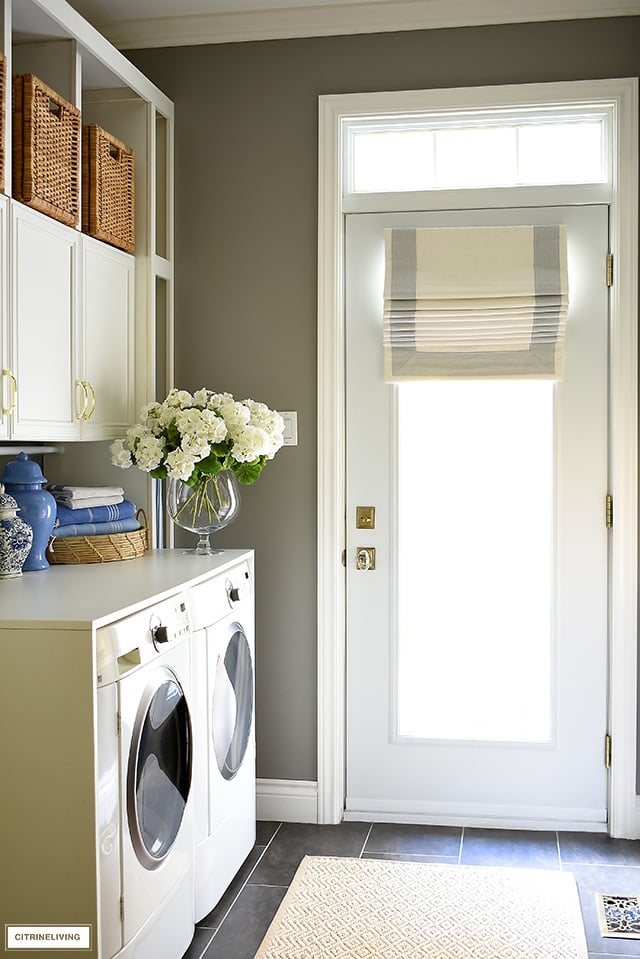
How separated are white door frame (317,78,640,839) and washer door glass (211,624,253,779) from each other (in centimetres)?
43

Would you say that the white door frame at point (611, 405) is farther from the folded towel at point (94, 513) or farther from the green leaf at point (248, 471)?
the folded towel at point (94, 513)

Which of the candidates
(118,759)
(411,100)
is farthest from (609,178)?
(118,759)

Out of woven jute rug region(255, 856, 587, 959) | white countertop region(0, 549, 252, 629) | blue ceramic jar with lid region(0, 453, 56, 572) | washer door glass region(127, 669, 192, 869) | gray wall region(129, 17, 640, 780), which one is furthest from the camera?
gray wall region(129, 17, 640, 780)

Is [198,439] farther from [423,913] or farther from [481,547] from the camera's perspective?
[423,913]

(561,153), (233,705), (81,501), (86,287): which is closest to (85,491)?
(81,501)

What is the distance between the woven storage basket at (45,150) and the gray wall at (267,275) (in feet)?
2.73

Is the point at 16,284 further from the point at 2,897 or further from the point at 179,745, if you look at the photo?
the point at 2,897

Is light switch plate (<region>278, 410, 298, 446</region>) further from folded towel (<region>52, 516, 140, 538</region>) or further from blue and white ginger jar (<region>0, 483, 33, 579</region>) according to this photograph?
blue and white ginger jar (<region>0, 483, 33, 579</region>)

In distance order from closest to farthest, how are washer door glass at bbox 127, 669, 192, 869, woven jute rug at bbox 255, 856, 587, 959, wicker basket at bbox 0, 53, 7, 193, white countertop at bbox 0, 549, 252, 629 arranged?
white countertop at bbox 0, 549, 252, 629, washer door glass at bbox 127, 669, 192, 869, wicker basket at bbox 0, 53, 7, 193, woven jute rug at bbox 255, 856, 587, 959

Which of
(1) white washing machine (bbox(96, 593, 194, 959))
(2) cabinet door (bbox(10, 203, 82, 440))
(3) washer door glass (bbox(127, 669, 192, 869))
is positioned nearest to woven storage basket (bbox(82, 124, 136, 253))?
(2) cabinet door (bbox(10, 203, 82, 440))

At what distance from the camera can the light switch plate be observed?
11.3 ft

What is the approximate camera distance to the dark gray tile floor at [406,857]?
2621mm

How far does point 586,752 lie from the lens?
3.34 meters

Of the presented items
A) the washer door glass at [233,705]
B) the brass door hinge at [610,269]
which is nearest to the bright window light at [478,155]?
the brass door hinge at [610,269]
